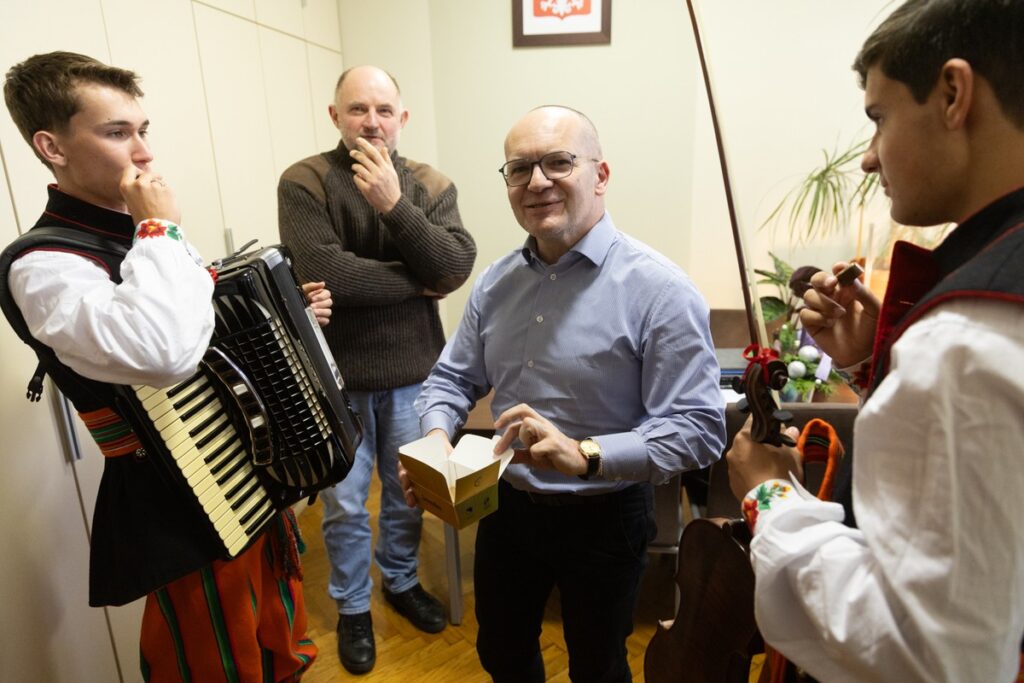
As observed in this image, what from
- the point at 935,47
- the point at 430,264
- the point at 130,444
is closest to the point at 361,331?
the point at 430,264

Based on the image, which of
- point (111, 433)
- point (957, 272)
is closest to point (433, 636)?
point (111, 433)

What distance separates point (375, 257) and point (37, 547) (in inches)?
46.0

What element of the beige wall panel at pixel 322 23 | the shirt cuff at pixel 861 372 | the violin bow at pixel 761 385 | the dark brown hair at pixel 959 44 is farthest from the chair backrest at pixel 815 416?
the beige wall panel at pixel 322 23

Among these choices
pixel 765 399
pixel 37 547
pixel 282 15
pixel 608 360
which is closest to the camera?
pixel 765 399

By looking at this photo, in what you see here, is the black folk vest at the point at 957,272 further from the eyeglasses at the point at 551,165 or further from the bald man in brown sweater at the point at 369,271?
the bald man in brown sweater at the point at 369,271

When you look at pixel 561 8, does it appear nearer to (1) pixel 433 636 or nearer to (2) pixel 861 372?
(2) pixel 861 372

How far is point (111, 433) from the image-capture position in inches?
46.4

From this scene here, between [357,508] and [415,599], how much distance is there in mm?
447

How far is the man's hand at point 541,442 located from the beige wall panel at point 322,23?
2527 mm

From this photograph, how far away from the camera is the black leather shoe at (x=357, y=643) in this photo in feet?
6.44

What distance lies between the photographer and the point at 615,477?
1192mm

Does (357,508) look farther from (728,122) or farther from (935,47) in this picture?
(728,122)

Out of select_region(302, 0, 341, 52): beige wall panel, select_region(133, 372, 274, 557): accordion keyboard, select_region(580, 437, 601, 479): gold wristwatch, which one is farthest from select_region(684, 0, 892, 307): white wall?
select_region(133, 372, 274, 557): accordion keyboard

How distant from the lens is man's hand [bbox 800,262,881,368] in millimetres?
1007
